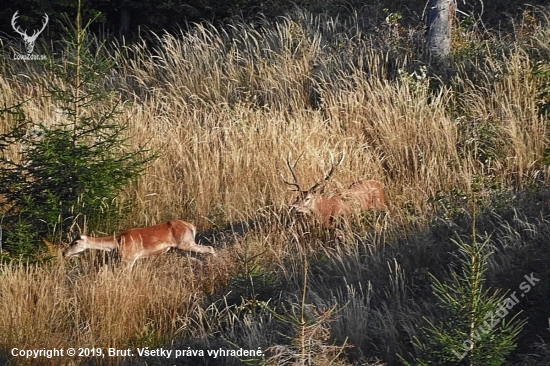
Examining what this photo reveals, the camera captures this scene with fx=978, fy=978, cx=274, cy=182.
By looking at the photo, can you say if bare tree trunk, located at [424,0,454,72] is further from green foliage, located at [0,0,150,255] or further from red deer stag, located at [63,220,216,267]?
red deer stag, located at [63,220,216,267]

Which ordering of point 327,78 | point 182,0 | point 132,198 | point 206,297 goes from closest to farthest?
point 206,297
point 132,198
point 327,78
point 182,0

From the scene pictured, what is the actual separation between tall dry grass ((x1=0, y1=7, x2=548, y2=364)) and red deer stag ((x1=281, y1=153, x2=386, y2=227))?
0.59ft

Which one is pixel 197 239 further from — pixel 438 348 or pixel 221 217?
pixel 438 348

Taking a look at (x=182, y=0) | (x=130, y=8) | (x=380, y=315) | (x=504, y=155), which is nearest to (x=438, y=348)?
(x=380, y=315)

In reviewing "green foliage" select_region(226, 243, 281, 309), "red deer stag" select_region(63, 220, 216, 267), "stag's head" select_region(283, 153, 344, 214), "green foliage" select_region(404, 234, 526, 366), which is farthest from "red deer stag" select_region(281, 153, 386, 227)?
"green foliage" select_region(404, 234, 526, 366)

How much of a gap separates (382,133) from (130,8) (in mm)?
8266

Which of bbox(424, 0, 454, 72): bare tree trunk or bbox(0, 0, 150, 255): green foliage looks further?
bbox(424, 0, 454, 72): bare tree trunk

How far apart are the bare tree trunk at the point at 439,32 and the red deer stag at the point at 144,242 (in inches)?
177

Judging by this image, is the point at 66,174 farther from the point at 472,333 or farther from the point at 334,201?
the point at 472,333

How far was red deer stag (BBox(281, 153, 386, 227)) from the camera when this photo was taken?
952cm

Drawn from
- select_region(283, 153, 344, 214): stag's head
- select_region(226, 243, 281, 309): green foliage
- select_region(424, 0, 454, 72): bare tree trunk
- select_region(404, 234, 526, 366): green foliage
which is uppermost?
select_region(424, 0, 454, 72): bare tree trunk

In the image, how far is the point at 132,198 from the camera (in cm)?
1056

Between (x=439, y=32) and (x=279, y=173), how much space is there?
3304 millimetres

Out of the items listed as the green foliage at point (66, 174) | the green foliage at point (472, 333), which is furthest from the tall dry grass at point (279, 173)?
the green foliage at point (472, 333)
